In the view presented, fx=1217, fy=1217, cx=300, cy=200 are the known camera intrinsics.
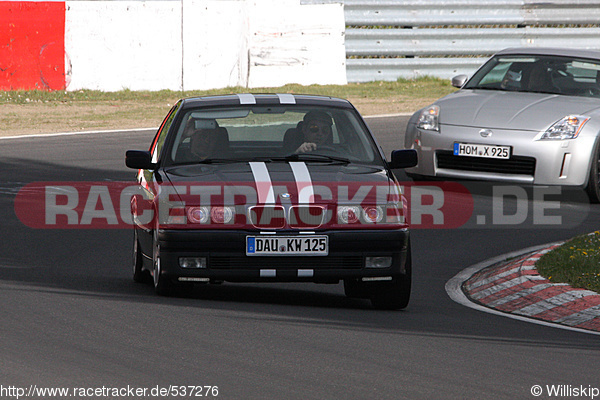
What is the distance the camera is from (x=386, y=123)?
19.4 metres

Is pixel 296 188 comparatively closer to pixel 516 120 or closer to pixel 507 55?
pixel 516 120

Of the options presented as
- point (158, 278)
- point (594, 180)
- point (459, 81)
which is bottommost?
point (594, 180)

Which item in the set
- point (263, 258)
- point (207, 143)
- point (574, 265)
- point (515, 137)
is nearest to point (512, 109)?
point (515, 137)

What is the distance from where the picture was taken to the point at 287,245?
7.08m

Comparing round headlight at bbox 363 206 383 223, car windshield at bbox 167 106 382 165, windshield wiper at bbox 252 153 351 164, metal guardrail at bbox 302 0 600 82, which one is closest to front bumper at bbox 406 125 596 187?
car windshield at bbox 167 106 382 165

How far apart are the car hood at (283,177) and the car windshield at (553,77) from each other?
6.05 m

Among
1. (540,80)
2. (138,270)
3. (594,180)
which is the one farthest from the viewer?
(540,80)

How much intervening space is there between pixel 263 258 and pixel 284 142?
1.21 metres

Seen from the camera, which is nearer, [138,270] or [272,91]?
[138,270]

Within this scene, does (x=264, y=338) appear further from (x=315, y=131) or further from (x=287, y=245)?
(x=315, y=131)

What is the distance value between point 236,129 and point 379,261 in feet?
36.5

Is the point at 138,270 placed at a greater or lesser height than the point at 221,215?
lesser

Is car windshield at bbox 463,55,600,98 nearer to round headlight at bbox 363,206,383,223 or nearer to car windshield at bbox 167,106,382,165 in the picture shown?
car windshield at bbox 167,106,382,165

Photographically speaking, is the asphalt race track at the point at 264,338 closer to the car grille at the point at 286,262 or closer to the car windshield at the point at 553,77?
A: the car grille at the point at 286,262
